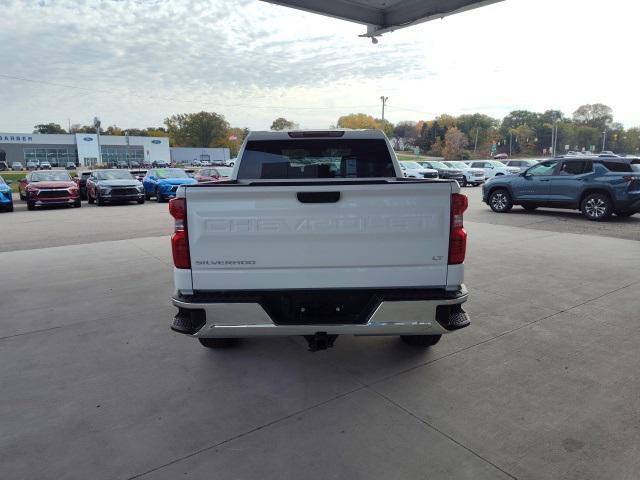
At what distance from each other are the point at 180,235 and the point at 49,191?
18.5 meters

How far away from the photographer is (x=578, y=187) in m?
13.1

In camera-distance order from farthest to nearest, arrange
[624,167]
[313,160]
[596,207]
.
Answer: [596,207], [624,167], [313,160]

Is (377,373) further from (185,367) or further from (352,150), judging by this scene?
(352,150)

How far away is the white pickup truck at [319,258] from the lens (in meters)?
3.07

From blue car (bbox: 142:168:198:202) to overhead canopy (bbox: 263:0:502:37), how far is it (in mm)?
12574

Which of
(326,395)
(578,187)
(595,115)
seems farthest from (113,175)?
(595,115)

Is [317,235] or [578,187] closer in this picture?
[317,235]

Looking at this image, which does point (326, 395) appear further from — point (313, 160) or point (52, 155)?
point (52, 155)

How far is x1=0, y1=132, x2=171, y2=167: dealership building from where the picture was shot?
8956cm

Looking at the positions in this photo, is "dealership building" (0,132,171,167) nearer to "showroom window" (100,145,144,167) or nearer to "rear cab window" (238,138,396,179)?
"showroom window" (100,145,144,167)

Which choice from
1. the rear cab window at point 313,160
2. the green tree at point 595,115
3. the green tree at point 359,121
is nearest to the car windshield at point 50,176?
the rear cab window at point 313,160

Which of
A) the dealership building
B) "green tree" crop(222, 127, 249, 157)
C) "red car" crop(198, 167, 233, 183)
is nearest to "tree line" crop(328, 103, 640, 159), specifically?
"green tree" crop(222, 127, 249, 157)

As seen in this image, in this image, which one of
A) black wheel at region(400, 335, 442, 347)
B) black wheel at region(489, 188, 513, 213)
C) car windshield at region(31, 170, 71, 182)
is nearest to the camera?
black wheel at region(400, 335, 442, 347)

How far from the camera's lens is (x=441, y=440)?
9.35 ft
